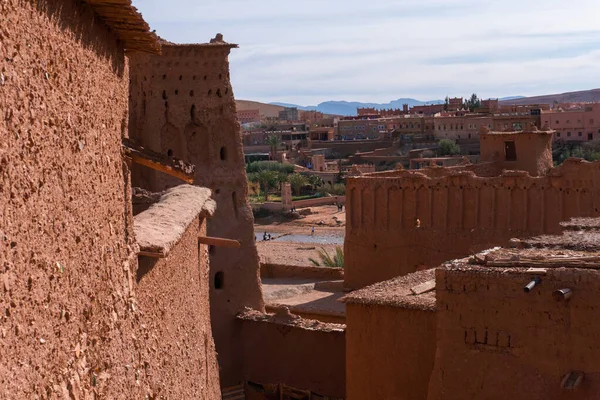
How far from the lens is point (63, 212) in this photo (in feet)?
14.9

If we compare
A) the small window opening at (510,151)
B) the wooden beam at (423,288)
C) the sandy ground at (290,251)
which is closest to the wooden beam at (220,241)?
the wooden beam at (423,288)

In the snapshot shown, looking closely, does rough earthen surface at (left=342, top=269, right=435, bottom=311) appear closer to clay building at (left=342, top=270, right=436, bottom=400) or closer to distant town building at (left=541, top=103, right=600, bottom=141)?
clay building at (left=342, top=270, right=436, bottom=400)

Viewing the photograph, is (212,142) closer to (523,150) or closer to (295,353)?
(295,353)

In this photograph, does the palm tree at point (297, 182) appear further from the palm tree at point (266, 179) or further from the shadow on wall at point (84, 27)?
the shadow on wall at point (84, 27)

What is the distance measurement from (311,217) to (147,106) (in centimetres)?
4013

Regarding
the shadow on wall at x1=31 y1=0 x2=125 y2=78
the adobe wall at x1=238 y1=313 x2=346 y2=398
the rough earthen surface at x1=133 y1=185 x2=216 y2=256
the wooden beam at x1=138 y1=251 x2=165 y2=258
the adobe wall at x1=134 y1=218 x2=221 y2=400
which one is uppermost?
the shadow on wall at x1=31 y1=0 x2=125 y2=78

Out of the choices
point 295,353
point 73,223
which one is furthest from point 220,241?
point 295,353

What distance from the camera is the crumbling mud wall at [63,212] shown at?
3.77 meters

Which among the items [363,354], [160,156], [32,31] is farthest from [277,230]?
[32,31]

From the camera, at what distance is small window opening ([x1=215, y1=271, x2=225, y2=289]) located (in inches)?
635

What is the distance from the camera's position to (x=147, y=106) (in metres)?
15.4

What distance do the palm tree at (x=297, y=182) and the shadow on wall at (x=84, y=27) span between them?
5608cm

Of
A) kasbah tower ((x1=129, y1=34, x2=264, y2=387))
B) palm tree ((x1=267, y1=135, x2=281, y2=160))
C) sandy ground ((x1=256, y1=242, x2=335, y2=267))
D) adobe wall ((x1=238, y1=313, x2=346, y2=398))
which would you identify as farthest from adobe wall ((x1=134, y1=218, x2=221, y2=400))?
palm tree ((x1=267, y1=135, x2=281, y2=160))

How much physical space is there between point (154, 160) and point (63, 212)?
256cm
